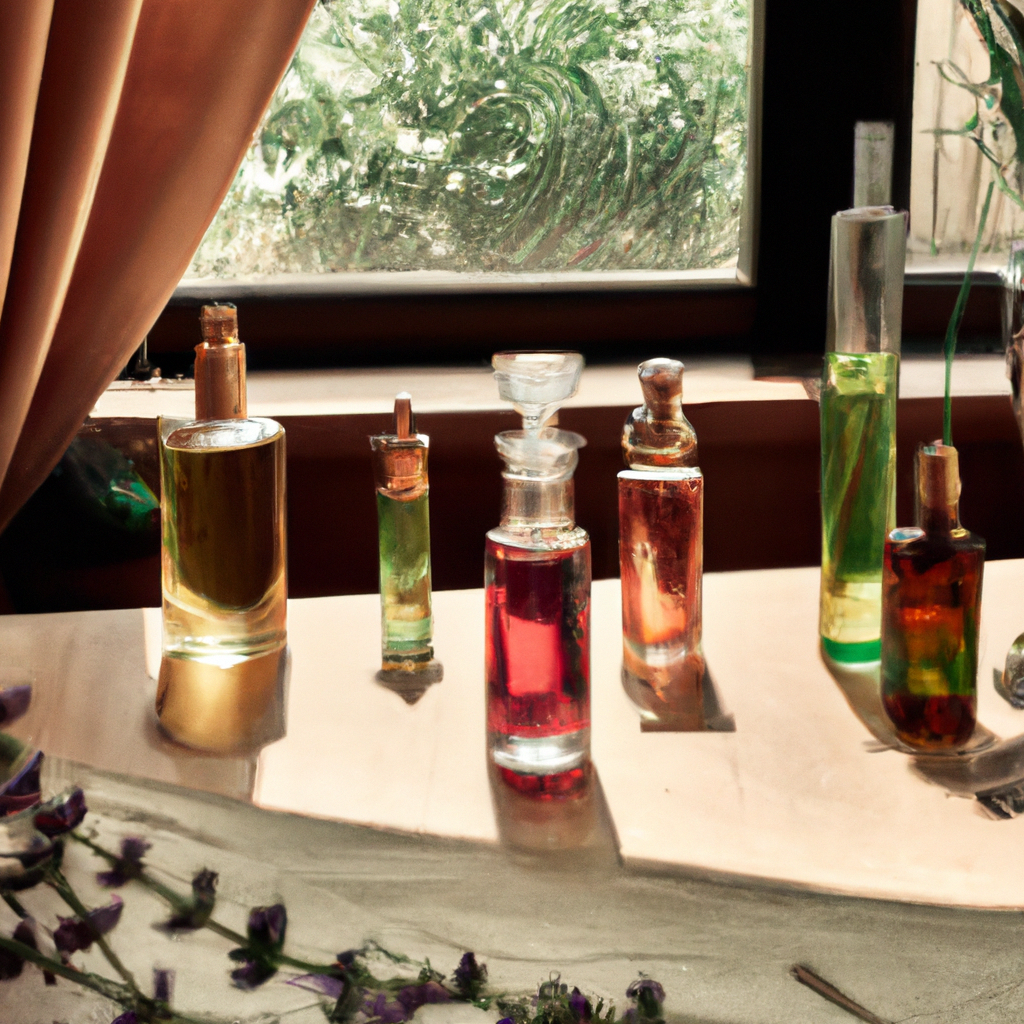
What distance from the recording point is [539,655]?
1.80 feet

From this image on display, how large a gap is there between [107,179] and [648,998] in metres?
0.64

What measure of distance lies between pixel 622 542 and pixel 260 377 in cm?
59

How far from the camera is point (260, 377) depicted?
1.13m

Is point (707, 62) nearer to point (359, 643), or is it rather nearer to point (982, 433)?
point (982, 433)

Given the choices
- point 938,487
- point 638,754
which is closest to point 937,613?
point 938,487

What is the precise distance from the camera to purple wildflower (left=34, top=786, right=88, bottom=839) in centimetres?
50

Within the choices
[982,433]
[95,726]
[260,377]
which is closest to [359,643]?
[95,726]

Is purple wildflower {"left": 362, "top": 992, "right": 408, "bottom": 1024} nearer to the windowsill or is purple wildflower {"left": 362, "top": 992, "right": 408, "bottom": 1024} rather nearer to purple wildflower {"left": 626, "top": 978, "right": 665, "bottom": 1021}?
purple wildflower {"left": 626, "top": 978, "right": 665, "bottom": 1021}

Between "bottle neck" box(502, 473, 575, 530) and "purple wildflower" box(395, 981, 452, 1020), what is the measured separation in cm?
22

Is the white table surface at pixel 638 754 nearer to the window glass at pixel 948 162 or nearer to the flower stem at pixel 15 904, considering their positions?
the flower stem at pixel 15 904

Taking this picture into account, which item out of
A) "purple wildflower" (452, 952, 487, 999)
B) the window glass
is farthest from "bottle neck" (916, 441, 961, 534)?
the window glass

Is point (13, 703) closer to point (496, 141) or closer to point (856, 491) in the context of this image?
point (856, 491)

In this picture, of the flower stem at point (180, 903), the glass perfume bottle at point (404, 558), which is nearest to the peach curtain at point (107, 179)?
the glass perfume bottle at point (404, 558)

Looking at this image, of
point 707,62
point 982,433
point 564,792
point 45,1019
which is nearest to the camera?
point 45,1019
